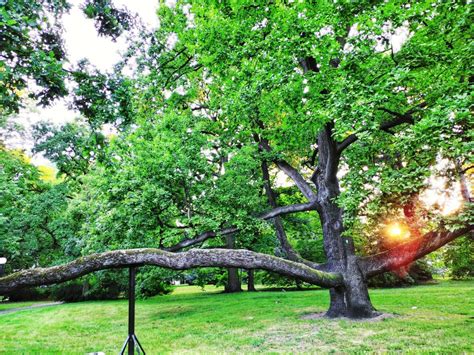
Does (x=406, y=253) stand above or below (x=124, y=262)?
below

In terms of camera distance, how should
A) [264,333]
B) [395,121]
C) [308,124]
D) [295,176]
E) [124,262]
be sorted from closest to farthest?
[124,262] → [264,333] → [308,124] → [395,121] → [295,176]

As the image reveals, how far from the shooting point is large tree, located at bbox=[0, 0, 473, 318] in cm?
639

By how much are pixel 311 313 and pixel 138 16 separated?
1062cm

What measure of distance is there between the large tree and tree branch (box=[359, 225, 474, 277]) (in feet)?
0.12

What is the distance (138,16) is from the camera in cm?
721

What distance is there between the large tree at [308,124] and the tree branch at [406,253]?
36mm

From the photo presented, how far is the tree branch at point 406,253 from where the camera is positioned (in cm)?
887

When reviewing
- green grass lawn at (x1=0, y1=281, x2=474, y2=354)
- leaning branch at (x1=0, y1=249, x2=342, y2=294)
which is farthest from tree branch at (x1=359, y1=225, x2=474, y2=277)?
leaning branch at (x1=0, y1=249, x2=342, y2=294)

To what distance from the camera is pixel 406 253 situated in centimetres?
949

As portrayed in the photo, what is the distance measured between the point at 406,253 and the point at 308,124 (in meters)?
4.95

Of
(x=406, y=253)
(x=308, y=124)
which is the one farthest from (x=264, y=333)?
(x=308, y=124)

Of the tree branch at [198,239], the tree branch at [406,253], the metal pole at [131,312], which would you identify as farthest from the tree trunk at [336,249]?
the metal pole at [131,312]

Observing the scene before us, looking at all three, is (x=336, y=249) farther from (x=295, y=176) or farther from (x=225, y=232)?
(x=225, y=232)

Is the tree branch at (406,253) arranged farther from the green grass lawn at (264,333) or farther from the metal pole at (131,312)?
the metal pole at (131,312)
